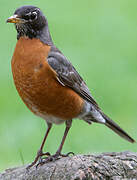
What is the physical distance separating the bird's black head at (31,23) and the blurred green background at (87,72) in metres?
1.41

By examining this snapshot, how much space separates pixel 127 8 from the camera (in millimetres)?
13867

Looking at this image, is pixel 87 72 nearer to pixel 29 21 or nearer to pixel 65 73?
pixel 65 73

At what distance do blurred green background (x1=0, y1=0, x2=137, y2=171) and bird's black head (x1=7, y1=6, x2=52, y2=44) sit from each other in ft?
4.61

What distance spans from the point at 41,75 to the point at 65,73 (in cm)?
56

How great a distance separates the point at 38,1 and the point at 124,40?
9.86ft

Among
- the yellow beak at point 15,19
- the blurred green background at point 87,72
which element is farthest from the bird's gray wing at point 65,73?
the blurred green background at point 87,72

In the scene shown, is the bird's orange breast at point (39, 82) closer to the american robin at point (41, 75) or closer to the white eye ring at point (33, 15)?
the american robin at point (41, 75)

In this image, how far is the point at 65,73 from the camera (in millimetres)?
6512

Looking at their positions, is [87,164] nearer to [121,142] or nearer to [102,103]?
[121,142]

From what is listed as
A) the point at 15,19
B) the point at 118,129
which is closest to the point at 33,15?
the point at 15,19

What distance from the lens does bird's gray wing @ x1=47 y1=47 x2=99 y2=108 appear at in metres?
6.27

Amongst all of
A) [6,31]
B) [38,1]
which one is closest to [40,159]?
[6,31]

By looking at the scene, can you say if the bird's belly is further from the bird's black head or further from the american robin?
the bird's black head

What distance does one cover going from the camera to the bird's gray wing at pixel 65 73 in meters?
6.27
